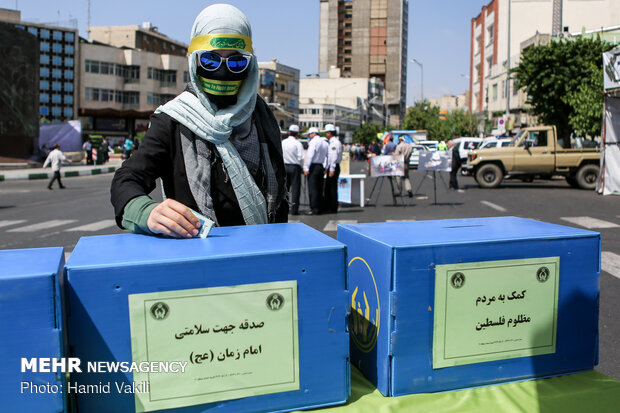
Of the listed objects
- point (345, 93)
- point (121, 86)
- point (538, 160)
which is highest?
point (345, 93)

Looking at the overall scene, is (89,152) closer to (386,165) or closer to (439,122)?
(386,165)

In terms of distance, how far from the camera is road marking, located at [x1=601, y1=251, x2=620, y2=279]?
6.67 m

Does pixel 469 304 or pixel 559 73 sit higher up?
pixel 559 73

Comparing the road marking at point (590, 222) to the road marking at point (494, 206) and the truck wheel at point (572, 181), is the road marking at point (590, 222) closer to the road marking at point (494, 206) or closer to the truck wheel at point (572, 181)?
the road marking at point (494, 206)

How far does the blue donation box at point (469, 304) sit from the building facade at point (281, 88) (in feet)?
340

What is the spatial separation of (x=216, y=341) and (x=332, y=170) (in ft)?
39.6

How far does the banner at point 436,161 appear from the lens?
15.4 metres

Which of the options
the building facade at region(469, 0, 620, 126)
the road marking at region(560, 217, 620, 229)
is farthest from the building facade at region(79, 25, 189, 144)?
the road marking at region(560, 217, 620, 229)

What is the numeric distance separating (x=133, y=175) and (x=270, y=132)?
1.86 feet

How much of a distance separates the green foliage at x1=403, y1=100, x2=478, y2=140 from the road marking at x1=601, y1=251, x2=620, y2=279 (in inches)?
2164

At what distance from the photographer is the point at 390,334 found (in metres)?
1.70

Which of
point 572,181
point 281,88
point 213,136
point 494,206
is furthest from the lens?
point 281,88

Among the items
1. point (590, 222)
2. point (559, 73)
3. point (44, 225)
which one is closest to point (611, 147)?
point (590, 222)

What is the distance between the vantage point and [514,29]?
2202 inches
